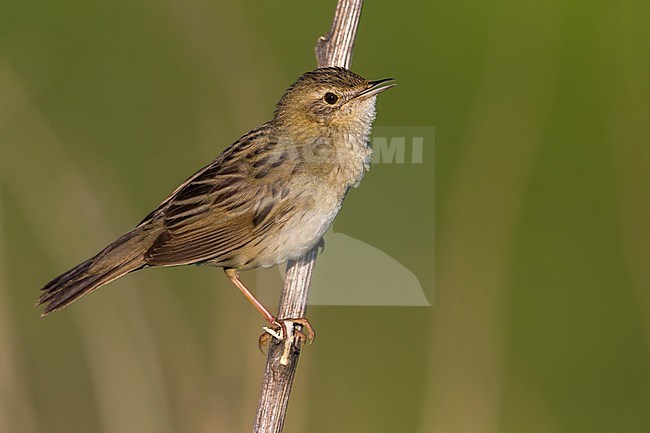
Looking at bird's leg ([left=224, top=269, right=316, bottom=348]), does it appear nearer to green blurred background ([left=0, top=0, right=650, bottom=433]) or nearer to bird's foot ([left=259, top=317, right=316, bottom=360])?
bird's foot ([left=259, top=317, right=316, bottom=360])

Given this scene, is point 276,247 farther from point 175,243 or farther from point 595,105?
point 595,105

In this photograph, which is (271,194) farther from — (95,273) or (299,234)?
A: (95,273)

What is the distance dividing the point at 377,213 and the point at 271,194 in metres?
1.97

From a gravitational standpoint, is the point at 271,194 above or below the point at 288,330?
above

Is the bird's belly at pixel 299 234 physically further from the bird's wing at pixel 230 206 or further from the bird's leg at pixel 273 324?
the bird's leg at pixel 273 324

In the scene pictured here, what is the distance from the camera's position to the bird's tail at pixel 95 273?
3.93 meters

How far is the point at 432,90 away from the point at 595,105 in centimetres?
137

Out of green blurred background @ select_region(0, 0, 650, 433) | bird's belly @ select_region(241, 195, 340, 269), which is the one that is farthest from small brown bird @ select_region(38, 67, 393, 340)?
green blurred background @ select_region(0, 0, 650, 433)

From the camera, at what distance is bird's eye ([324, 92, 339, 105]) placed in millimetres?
4270

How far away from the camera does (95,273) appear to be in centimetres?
400
